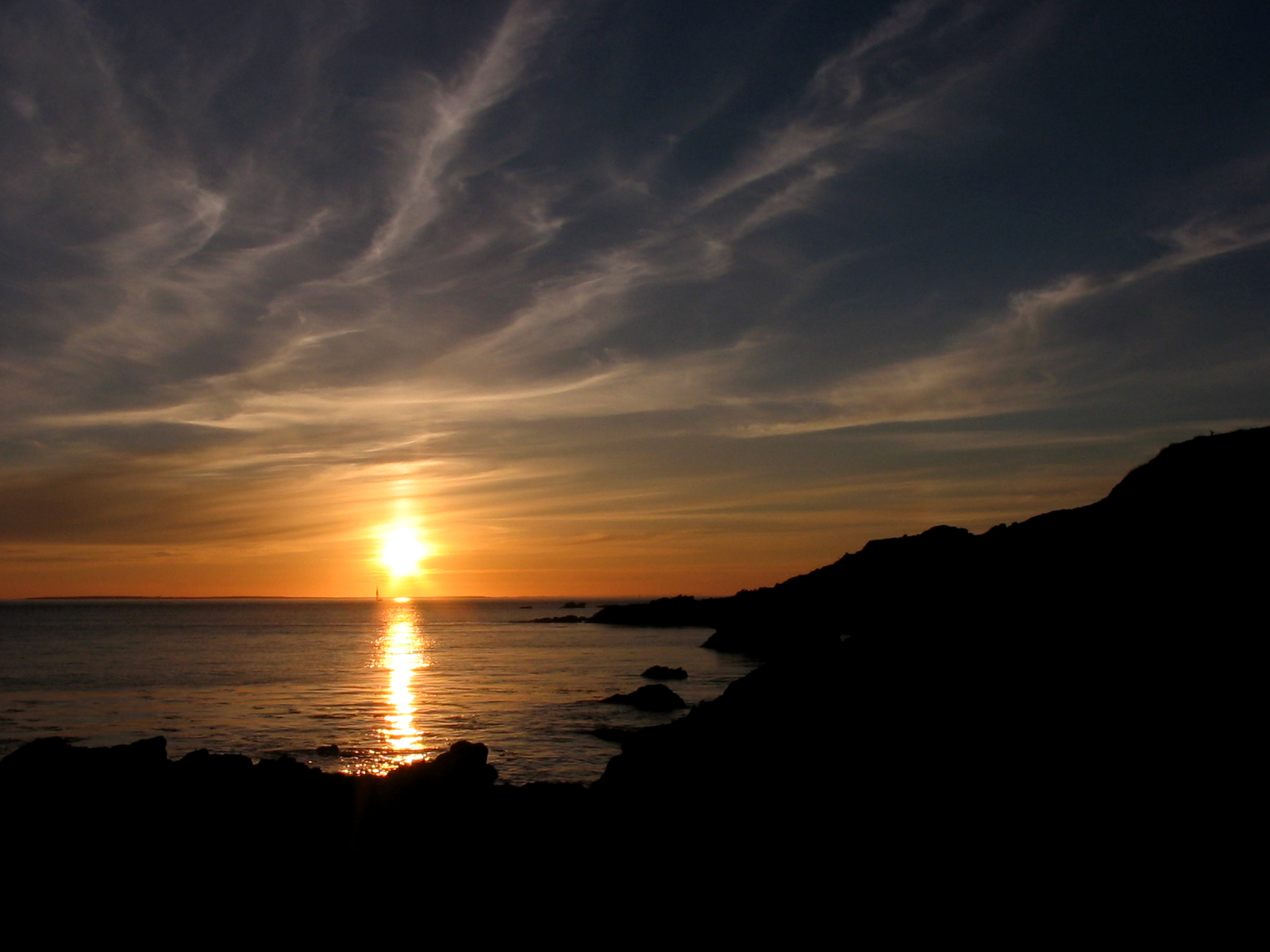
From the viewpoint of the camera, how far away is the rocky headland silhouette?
11.8 metres

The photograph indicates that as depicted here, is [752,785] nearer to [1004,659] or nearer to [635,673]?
[1004,659]

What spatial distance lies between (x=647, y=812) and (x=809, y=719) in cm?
413

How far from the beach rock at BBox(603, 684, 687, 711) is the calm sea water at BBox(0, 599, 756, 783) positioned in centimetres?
110

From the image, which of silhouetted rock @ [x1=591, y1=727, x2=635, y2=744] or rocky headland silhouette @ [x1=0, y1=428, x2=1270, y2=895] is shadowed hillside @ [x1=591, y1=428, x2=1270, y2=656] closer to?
rocky headland silhouette @ [x1=0, y1=428, x2=1270, y2=895]

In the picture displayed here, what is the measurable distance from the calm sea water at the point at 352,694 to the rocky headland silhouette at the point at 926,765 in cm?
998

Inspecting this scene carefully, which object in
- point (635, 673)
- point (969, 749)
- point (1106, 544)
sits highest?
point (1106, 544)

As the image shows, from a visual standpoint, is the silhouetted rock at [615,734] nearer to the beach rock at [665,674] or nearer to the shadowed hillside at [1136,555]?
the shadowed hillside at [1136,555]

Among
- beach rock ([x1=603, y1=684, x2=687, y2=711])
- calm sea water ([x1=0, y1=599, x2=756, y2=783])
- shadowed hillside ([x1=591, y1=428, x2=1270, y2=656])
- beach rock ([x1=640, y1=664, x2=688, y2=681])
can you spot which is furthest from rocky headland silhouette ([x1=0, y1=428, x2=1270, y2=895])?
beach rock ([x1=640, y1=664, x2=688, y2=681])

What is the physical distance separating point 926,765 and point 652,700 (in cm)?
3609

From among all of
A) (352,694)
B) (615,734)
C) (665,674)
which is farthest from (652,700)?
(352,694)

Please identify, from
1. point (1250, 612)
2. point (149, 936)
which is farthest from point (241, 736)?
point (1250, 612)

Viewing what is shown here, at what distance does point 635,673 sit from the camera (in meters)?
74.1

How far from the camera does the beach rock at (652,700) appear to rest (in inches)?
1925

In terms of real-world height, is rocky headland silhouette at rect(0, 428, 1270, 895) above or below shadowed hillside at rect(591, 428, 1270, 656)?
below
